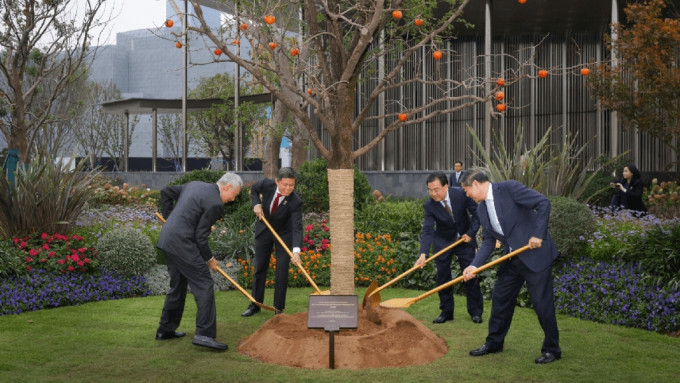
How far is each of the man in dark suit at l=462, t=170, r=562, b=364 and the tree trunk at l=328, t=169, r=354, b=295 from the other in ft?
3.90

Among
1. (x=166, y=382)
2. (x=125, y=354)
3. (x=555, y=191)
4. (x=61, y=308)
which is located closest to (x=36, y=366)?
(x=125, y=354)

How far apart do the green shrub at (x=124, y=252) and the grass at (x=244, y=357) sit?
1.50 m

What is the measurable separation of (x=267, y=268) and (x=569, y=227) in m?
4.07

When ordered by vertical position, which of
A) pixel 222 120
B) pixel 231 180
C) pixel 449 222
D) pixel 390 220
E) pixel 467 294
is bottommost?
pixel 467 294

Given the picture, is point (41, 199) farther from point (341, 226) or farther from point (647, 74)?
point (647, 74)

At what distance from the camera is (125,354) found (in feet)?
21.1

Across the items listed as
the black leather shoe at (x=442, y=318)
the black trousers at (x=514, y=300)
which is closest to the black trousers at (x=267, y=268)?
the black leather shoe at (x=442, y=318)

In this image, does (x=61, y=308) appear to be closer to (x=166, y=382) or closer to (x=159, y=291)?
(x=159, y=291)

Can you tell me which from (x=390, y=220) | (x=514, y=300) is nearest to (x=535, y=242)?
(x=514, y=300)

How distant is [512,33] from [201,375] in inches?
815

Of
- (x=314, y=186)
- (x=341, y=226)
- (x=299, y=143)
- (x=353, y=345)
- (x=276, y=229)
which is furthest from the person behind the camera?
(x=299, y=143)

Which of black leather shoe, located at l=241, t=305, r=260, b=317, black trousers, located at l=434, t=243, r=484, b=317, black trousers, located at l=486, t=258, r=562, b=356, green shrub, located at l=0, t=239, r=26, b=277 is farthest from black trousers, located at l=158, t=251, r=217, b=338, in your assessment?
green shrub, located at l=0, t=239, r=26, b=277

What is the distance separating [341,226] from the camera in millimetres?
6844

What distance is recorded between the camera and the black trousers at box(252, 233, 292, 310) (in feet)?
26.8
